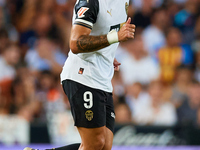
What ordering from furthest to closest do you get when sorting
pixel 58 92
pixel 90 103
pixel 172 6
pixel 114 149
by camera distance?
1. pixel 172 6
2. pixel 58 92
3. pixel 114 149
4. pixel 90 103

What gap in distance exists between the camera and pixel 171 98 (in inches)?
281

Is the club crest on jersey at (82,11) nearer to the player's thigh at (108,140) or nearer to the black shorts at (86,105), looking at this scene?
the black shorts at (86,105)

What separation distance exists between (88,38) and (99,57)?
42 centimetres

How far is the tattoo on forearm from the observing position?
3.10m

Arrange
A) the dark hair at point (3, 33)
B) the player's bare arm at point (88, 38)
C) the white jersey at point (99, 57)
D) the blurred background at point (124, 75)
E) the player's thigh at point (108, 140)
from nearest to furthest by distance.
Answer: the player's bare arm at point (88, 38) < the white jersey at point (99, 57) < the player's thigh at point (108, 140) < the blurred background at point (124, 75) < the dark hair at point (3, 33)

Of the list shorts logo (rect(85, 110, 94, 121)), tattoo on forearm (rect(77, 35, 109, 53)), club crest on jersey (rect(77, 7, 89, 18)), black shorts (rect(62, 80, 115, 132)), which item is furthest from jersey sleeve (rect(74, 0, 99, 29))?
shorts logo (rect(85, 110, 94, 121))

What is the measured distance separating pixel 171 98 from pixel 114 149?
5.56ft

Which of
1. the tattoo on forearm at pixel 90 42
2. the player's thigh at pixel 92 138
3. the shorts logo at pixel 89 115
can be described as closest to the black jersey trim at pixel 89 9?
the tattoo on forearm at pixel 90 42

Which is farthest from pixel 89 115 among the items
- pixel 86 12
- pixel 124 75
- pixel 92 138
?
pixel 124 75

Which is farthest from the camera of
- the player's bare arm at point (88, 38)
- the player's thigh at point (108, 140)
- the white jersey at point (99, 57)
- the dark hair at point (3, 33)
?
the dark hair at point (3, 33)

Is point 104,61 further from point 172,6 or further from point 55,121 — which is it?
point 172,6

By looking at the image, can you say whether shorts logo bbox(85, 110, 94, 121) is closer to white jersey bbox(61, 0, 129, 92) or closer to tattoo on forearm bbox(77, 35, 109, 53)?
white jersey bbox(61, 0, 129, 92)

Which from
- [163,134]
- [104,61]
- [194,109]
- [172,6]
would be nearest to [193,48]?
[172,6]

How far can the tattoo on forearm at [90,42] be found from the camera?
310 centimetres
